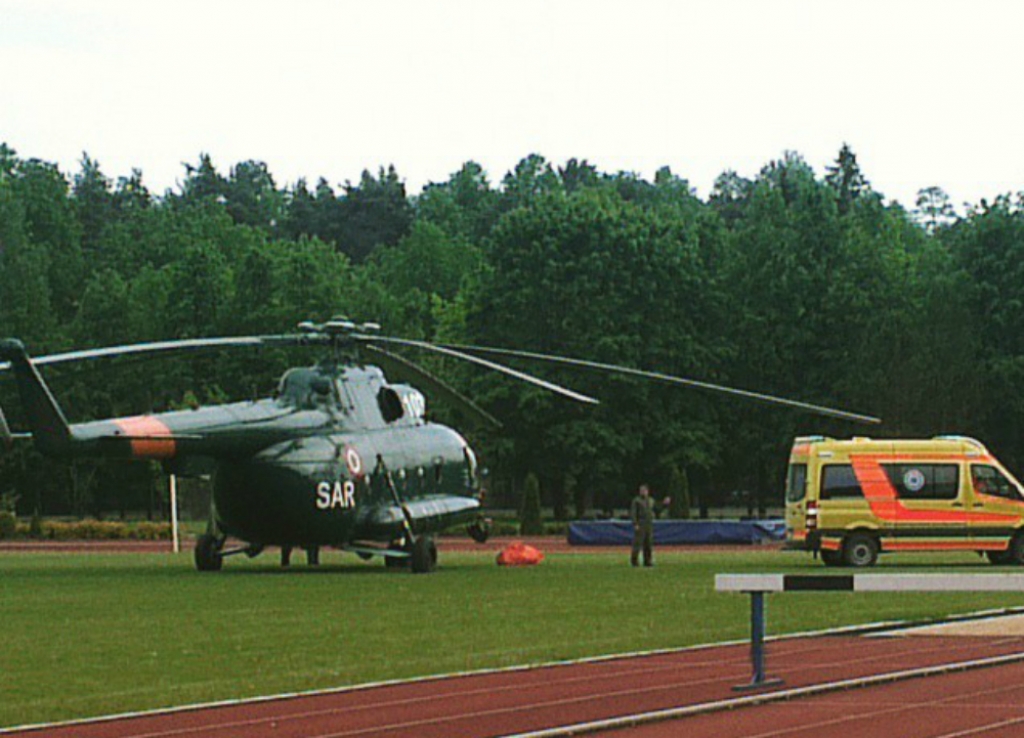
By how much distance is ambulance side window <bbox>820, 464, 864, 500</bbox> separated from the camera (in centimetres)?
4230

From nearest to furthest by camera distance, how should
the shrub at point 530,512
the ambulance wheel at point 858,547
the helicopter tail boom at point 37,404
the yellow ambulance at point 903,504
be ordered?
the helicopter tail boom at point 37,404 → the ambulance wheel at point 858,547 → the yellow ambulance at point 903,504 → the shrub at point 530,512

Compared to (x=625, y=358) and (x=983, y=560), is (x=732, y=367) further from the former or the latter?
(x=983, y=560)

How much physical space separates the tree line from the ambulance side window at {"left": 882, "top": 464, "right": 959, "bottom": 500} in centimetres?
2860

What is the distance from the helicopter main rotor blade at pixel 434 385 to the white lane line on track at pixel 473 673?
1532 cm

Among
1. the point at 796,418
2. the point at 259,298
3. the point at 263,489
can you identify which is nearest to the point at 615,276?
the point at 796,418

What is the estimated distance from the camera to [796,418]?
83.7m

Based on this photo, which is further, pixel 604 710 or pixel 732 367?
pixel 732 367

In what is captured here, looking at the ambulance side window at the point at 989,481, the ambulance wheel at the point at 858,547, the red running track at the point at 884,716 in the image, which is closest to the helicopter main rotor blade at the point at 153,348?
the ambulance wheel at the point at 858,547

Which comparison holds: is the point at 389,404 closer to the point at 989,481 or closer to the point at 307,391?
the point at 307,391

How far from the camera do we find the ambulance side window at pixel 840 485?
4230 cm

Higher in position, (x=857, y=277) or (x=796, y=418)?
(x=857, y=277)

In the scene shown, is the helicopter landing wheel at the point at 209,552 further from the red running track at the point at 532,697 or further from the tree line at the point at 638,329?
the tree line at the point at 638,329

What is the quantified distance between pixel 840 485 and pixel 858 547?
1.30 m

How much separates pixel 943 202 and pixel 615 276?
2803 inches
